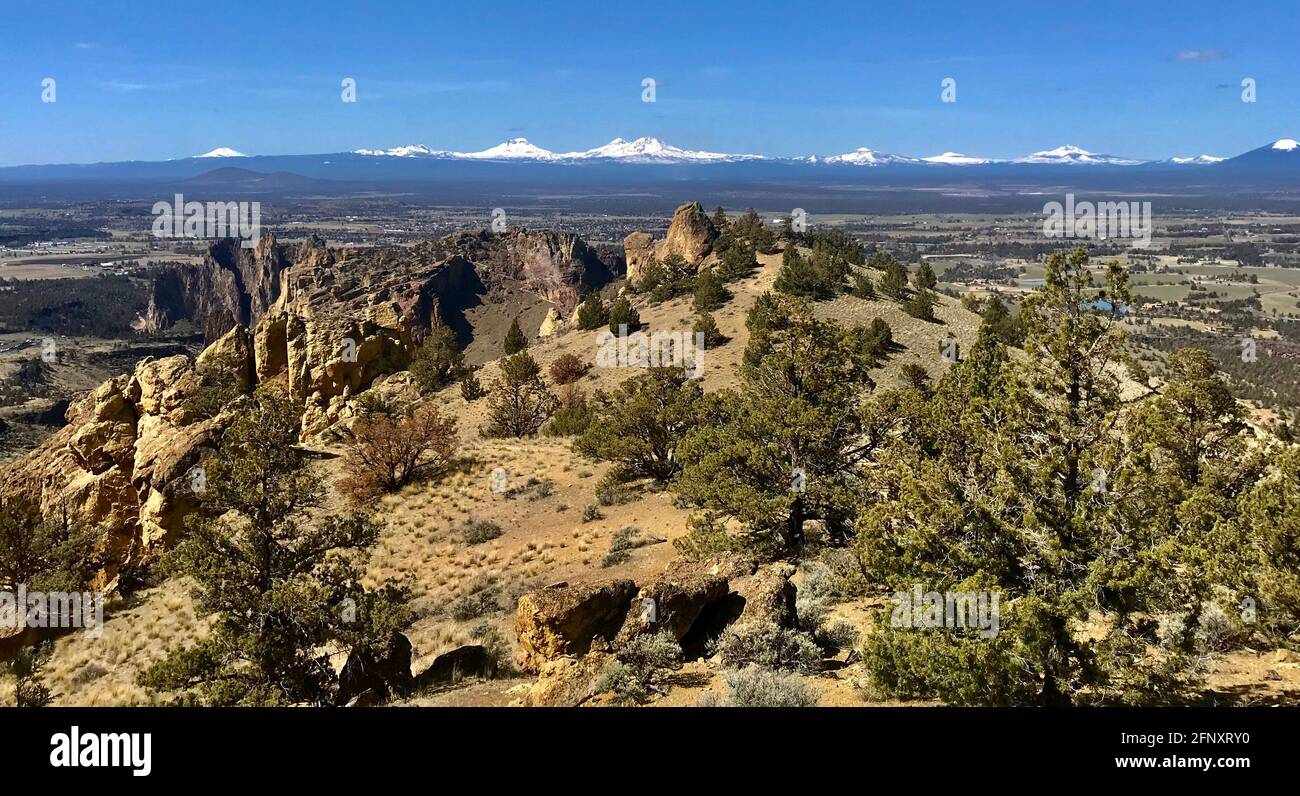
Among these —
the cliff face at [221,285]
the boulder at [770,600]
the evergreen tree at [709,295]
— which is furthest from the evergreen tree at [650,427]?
the cliff face at [221,285]

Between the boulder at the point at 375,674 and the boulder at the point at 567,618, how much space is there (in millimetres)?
1725

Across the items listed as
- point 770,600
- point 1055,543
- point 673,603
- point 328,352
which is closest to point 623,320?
point 328,352

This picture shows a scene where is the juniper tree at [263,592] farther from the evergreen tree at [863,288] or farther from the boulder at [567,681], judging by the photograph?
the evergreen tree at [863,288]

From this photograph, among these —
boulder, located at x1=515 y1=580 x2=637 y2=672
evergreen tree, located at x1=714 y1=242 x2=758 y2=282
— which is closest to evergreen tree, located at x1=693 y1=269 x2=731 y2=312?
evergreen tree, located at x1=714 y1=242 x2=758 y2=282

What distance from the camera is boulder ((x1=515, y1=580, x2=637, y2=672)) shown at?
10062 millimetres

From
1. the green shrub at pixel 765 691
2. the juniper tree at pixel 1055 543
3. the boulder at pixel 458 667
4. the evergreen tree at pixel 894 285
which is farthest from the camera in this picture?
the evergreen tree at pixel 894 285

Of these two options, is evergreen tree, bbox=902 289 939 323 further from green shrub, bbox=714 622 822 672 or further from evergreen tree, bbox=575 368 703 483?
green shrub, bbox=714 622 822 672

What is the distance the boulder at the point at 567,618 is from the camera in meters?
10.1

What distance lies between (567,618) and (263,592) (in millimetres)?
4065

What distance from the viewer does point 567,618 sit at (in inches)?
398

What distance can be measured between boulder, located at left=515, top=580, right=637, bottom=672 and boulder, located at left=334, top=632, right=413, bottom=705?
1725 millimetres

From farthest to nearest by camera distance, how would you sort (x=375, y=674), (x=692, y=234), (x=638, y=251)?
(x=638, y=251)
(x=692, y=234)
(x=375, y=674)

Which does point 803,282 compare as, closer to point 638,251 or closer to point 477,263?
point 638,251

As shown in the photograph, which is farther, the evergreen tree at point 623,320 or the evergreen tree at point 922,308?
the evergreen tree at point 623,320
